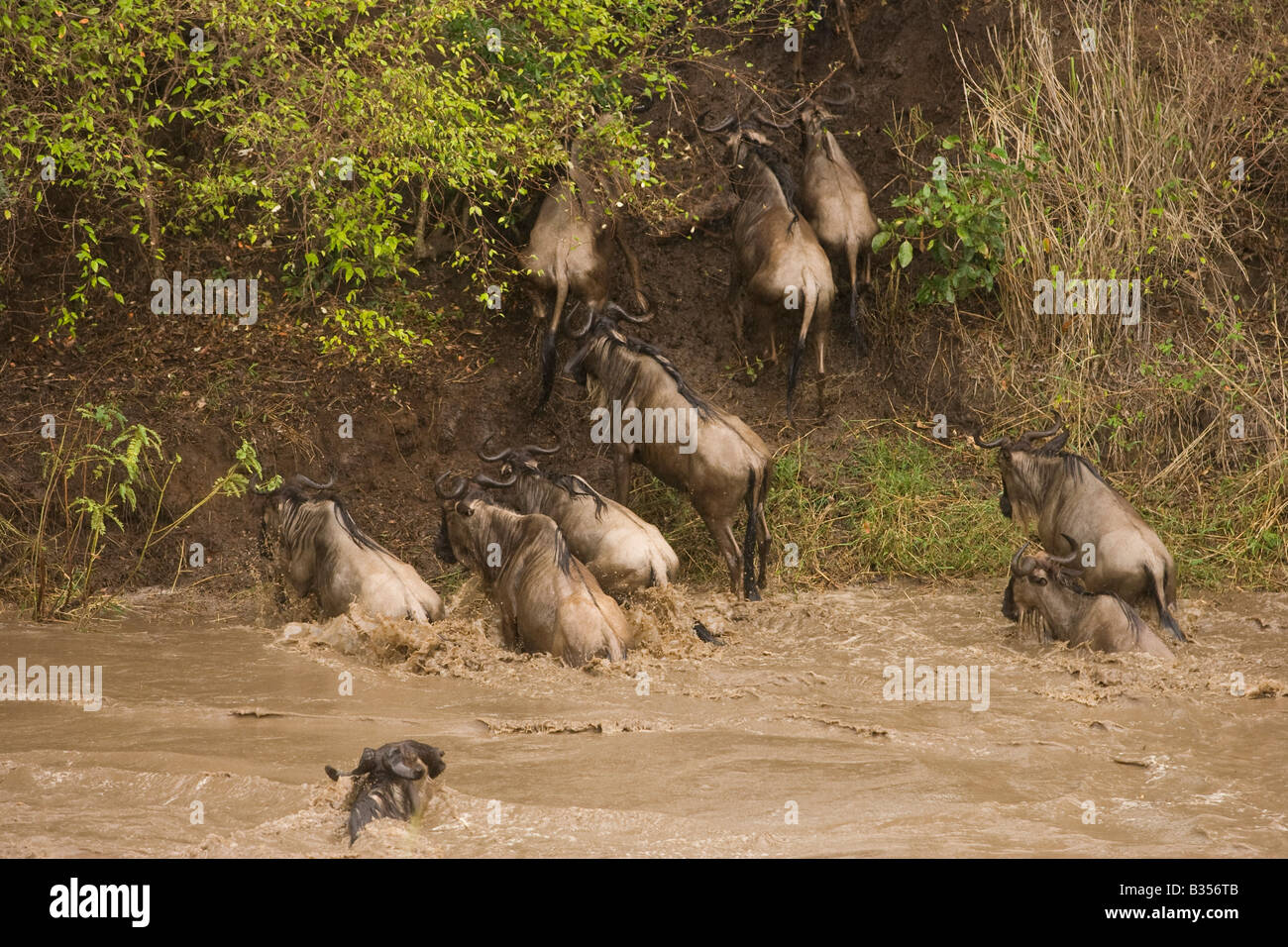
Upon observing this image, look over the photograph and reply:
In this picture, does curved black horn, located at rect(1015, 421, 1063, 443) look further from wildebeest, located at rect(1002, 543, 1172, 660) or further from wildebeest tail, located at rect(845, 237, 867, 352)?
wildebeest tail, located at rect(845, 237, 867, 352)

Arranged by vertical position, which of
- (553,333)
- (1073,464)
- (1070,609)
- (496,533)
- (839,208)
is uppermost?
(839,208)

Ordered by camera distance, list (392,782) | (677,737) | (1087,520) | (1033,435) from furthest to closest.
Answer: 1. (1033,435)
2. (1087,520)
3. (677,737)
4. (392,782)

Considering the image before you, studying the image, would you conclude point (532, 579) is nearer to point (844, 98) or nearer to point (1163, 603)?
point (1163, 603)

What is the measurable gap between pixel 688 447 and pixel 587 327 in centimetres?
131

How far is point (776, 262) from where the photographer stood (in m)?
9.93

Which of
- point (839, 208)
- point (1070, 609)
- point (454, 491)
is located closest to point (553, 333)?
point (454, 491)

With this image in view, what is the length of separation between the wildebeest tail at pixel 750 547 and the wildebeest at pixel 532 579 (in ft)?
4.53

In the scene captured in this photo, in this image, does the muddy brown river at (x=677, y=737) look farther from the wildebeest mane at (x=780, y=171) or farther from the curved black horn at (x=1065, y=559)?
the wildebeest mane at (x=780, y=171)

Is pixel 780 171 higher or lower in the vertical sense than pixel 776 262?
higher

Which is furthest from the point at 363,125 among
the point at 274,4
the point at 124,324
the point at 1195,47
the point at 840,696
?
the point at 1195,47

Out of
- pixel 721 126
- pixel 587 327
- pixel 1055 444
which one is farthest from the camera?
pixel 721 126

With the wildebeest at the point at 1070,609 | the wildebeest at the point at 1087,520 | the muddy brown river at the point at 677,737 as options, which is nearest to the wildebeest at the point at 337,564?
the muddy brown river at the point at 677,737

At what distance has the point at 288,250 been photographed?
10.2m

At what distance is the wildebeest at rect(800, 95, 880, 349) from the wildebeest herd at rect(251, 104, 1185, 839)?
0.01m
